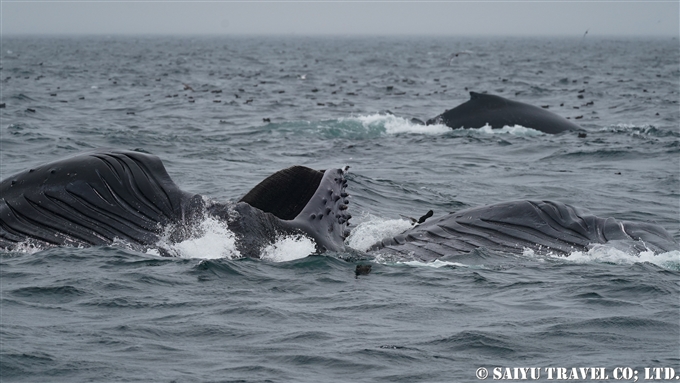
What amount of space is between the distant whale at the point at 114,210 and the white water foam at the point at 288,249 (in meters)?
0.08

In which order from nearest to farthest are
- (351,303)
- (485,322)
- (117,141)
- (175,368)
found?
(175,368), (485,322), (351,303), (117,141)

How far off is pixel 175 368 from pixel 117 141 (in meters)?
18.9

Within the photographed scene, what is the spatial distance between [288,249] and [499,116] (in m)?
17.1

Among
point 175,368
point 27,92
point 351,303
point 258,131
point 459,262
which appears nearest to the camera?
point 175,368

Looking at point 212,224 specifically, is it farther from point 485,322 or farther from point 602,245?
point 602,245

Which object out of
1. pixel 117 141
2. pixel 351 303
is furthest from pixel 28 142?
pixel 351 303

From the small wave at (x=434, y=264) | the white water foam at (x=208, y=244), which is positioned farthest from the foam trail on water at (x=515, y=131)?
the white water foam at (x=208, y=244)

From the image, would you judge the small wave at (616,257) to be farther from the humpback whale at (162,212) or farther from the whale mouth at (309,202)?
the whale mouth at (309,202)

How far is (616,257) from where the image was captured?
12805mm

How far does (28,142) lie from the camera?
2494 cm

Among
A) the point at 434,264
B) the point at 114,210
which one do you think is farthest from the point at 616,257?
the point at 114,210

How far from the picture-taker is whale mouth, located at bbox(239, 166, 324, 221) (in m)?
12.8

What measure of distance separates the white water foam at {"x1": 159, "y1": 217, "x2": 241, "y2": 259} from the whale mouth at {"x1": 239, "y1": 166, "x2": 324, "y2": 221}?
3.33 feet

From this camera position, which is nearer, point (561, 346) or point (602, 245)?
point (561, 346)
